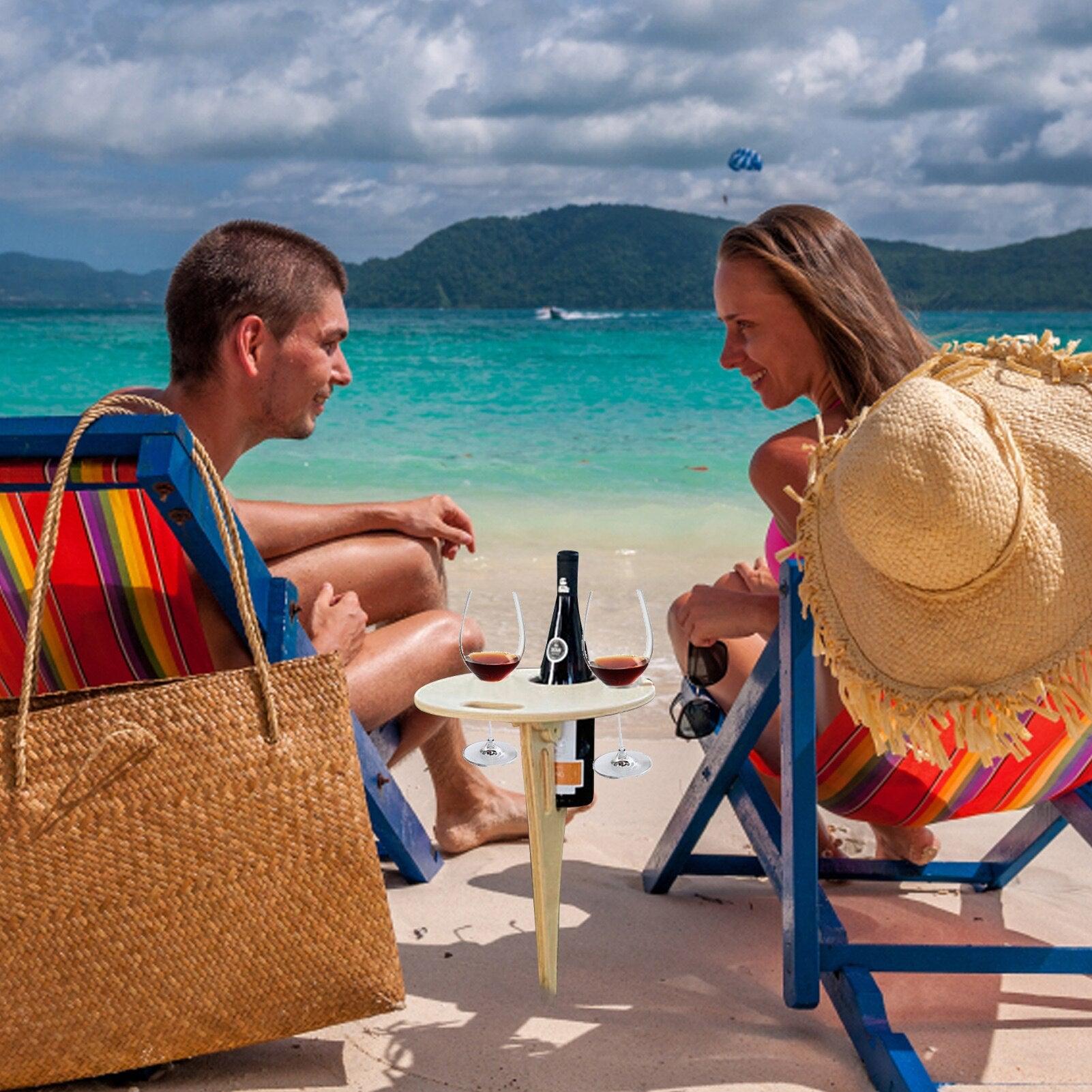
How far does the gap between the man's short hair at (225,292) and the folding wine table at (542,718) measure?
1254mm

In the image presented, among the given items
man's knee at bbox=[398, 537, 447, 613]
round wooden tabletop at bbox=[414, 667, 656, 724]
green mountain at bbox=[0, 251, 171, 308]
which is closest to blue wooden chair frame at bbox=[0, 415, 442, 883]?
round wooden tabletop at bbox=[414, 667, 656, 724]

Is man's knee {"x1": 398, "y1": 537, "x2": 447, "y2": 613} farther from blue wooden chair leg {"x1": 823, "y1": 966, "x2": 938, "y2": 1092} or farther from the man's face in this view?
blue wooden chair leg {"x1": 823, "y1": 966, "x2": 938, "y2": 1092}

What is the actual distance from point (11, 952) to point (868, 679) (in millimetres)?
1288

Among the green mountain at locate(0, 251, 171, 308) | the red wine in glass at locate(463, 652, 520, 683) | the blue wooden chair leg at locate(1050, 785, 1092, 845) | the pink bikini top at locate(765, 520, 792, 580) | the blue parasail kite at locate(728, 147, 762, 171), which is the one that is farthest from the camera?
the green mountain at locate(0, 251, 171, 308)

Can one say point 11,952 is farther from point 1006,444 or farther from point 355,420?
point 355,420

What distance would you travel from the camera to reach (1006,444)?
181 cm

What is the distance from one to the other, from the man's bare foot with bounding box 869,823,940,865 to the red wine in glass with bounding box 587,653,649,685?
40.8 inches

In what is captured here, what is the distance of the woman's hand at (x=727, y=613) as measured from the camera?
8.39ft

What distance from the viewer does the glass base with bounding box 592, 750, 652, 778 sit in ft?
8.20

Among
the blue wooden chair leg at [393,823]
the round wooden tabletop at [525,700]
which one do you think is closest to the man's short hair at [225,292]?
the blue wooden chair leg at [393,823]

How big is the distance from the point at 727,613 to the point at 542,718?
56cm

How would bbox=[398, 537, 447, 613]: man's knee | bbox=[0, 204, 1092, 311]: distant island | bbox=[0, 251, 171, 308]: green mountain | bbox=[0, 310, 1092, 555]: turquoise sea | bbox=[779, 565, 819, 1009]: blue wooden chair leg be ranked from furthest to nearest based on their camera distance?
1. bbox=[0, 251, 171, 308]: green mountain
2. bbox=[0, 204, 1092, 311]: distant island
3. bbox=[0, 310, 1092, 555]: turquoise sea
4. bbox=[398, 537, 447, 613]: man's knee
5. bbox=[779, 565, 819, 1009]: blue wooden chair leg

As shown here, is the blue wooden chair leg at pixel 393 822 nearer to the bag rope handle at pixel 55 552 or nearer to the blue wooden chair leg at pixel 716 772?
the blue wooden chair leg at pixel 716 772

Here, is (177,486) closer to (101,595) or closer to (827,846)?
(101,595)
